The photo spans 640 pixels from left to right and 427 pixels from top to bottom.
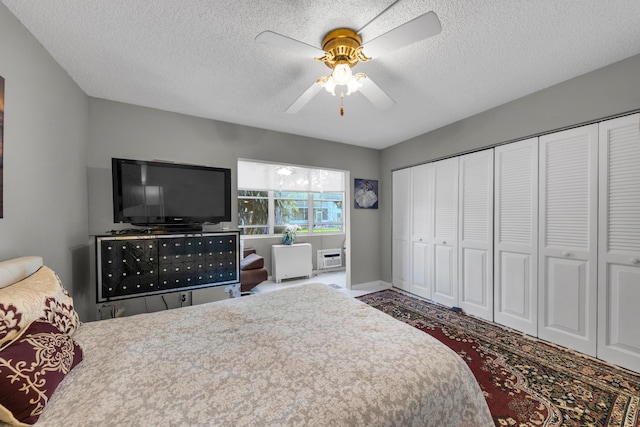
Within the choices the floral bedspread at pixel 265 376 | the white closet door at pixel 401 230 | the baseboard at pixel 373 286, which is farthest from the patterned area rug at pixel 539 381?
the baseboard at pixel 373 286

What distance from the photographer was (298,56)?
1.87m

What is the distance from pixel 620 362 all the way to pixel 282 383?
9.30 ft

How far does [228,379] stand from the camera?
0.96 metres

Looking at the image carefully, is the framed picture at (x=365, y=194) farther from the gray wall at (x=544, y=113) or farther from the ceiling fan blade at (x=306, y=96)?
the ceiling fan blade at (x=306, y=96)

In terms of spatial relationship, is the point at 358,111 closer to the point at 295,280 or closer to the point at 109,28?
the point at 109,28

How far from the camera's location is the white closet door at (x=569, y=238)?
85.7 inches

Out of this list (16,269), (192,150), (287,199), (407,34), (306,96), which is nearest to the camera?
(16,269)

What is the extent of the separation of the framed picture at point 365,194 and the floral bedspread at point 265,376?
2.87 meters

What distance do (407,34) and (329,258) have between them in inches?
190

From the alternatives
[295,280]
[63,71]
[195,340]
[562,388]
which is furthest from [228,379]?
[295,280]

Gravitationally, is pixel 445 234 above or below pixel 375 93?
below

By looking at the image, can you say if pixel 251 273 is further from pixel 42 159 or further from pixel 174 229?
pixel 42 159

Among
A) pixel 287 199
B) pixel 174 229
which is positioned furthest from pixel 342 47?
pixel 287 199

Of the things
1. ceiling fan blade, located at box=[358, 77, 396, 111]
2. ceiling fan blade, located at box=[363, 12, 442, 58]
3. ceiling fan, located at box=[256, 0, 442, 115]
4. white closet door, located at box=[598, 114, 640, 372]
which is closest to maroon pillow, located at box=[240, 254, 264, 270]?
ceiling fan, located at box=[256, 0, 442, 115]
